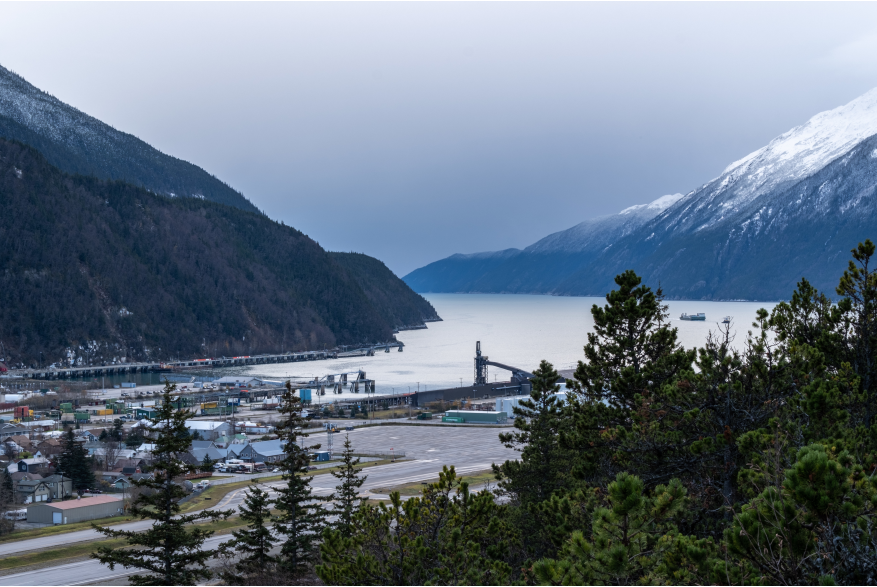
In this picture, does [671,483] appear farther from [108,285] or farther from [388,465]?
[108,285]

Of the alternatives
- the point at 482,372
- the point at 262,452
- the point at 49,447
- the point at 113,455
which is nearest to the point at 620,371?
the point at 262,452

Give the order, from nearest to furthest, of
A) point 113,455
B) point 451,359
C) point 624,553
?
point 624,553 < point 113,455 < point 451,359

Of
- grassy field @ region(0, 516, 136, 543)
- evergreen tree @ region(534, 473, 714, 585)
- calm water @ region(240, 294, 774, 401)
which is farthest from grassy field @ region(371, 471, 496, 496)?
calm water @ region(240, 294, 774, 401)

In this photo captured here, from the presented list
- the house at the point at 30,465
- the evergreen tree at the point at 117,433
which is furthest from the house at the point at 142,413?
the house at the point at 30,465

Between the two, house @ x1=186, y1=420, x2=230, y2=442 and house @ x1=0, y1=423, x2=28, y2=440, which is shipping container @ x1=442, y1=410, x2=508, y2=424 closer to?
house @ x1=186, y1=420, x2=230, y2=442

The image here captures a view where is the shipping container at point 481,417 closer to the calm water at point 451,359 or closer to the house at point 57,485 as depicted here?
the calm water at point 451,359

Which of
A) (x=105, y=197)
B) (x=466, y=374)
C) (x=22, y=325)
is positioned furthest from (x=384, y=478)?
(x=105, y=197)
